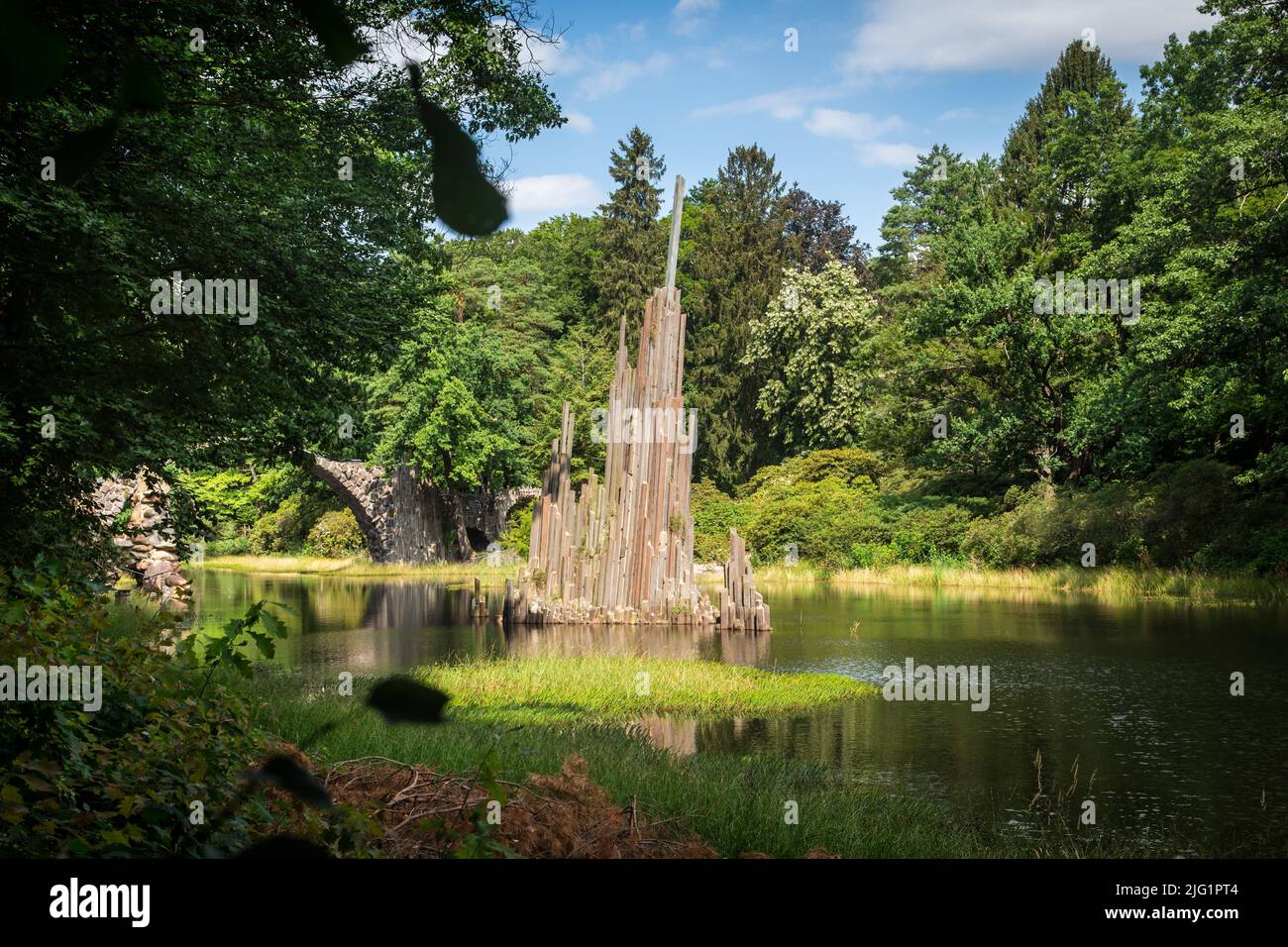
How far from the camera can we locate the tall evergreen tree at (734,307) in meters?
57.2

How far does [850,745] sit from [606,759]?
4.55 m

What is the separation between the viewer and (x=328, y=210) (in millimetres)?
13367

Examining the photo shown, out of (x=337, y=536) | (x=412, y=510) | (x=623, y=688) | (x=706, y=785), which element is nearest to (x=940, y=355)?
(x=412, y=510)

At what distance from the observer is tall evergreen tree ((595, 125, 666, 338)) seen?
58656mm

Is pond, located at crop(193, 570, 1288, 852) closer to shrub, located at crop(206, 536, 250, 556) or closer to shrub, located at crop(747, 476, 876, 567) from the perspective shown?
shrub, located at crop(747, 476, 876, 567)

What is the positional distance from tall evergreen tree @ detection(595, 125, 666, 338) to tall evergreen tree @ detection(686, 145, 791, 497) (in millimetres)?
2758

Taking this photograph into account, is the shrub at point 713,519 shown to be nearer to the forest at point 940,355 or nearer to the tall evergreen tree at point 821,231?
the forest at point 940,355

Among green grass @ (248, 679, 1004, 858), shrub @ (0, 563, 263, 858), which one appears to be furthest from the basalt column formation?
shrub @ (0, 563, 263, 858)

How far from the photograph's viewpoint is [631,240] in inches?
2340

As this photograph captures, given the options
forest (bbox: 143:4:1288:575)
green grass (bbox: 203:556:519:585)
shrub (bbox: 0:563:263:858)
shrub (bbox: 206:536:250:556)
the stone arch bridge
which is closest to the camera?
shrub (bbox: 0:563:263:858)

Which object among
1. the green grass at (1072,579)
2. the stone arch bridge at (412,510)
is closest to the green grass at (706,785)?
the green grass at (1072,579)

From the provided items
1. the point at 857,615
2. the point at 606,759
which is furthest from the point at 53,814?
the point at 857,615
